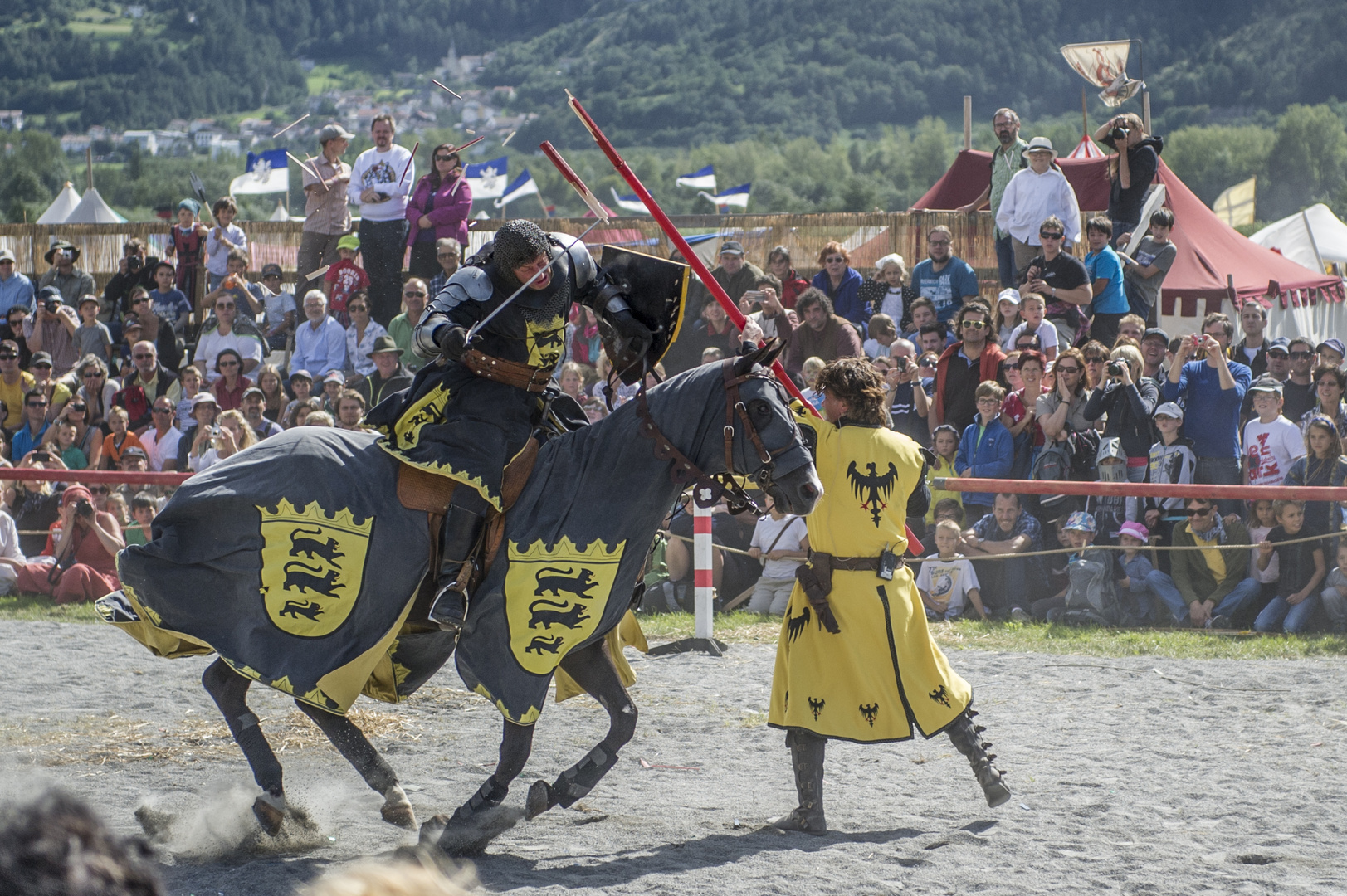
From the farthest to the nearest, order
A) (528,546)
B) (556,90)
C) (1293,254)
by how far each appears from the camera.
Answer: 1. (556,90)
2. (1293,254)
3. (528,546)

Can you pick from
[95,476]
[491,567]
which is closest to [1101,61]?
[95,476]

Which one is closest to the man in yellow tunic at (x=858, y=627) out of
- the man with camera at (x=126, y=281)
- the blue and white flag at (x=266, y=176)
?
the man with camera at (x=126, y=281)

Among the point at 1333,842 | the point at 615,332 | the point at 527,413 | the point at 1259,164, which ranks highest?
the point at 1259,164

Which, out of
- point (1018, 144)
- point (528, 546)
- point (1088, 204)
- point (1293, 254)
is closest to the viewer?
point (528, 546)

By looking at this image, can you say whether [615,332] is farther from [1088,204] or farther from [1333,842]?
[1088,204]

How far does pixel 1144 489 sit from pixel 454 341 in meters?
5.31

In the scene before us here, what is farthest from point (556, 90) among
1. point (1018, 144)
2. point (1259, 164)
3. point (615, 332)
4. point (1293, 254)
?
point (615, 332)

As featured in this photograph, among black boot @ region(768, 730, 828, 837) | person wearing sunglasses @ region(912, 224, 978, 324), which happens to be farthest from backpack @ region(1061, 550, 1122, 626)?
black boot @ region(768, 730, 828, 837)

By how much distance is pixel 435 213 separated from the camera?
1284cm

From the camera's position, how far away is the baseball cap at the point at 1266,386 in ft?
30.8

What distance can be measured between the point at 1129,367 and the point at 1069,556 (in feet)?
5.22

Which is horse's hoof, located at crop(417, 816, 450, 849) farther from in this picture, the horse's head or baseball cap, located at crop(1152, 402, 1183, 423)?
baseball cap, located at crop(1152, 402, 1183, 423)

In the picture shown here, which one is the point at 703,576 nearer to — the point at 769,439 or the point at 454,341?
the point at 769,439

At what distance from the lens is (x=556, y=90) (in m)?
114
